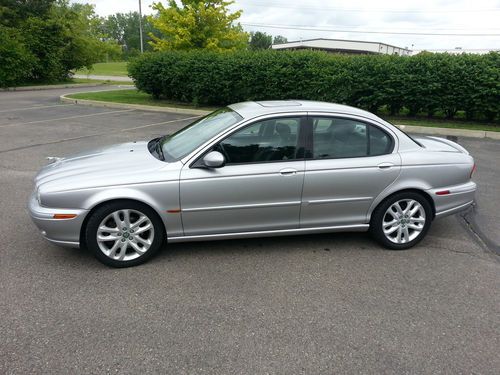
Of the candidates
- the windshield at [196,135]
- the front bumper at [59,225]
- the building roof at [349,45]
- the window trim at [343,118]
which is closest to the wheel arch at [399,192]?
the window trim at [343,118]

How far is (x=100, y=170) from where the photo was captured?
12.3 ft

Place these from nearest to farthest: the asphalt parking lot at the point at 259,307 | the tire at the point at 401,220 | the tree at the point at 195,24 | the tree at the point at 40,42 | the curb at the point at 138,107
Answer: the asphalt parking lot at the point at 259,307, the tire at the point at 401,220, the curb at the point at 138,107, the tree at the point at 195,24, the tree at the point at 40,42

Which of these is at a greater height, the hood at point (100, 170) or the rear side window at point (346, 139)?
the rear side window at point (346, 139)

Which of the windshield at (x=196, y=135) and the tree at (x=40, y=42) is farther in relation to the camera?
the tree at (x=40, y=42)

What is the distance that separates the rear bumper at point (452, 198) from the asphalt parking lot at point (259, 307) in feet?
1.23

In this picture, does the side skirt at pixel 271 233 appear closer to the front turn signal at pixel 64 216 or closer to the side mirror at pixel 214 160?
the side mirror at pixel 214 160

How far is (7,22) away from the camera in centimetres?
2438

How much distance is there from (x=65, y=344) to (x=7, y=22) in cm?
2761

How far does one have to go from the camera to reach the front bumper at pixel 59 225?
11.7 feet

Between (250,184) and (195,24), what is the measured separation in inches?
678

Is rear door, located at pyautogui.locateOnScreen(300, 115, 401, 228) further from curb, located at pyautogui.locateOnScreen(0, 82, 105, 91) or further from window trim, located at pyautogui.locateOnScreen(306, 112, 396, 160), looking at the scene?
curb, located at pyautogui.locateOnScreen(0, 82, 105, 91)

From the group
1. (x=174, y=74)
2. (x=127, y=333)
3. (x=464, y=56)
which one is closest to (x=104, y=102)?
(x=174, y=74)

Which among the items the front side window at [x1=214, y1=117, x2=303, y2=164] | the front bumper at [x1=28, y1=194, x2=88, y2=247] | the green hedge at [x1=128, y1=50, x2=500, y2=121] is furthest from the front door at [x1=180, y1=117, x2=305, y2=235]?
the green hedge at [x1=128, y1=50, x2=500, y2=121]

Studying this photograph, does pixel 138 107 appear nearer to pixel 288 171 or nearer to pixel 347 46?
pixel 288 171
